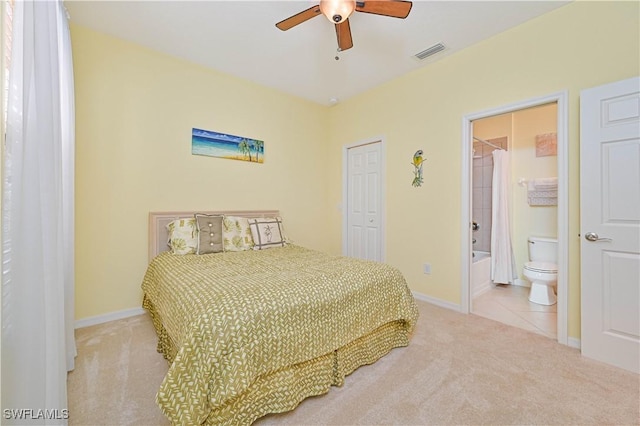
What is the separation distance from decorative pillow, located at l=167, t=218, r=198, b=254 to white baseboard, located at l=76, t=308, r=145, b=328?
734 mm

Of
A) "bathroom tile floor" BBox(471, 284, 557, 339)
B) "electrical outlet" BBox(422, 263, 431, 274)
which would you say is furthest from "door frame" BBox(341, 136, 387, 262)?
"bathroom tile floor" BBox(471, 284, 557, 339)

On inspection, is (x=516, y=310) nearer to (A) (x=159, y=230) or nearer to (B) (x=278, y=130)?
(B) (x=278, y=130)

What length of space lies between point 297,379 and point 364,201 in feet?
9.20

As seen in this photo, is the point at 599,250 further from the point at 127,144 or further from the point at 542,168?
the point at 127,144

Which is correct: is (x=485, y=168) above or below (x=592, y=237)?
above

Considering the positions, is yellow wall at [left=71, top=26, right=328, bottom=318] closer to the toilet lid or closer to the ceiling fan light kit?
the ceiling fan light kit

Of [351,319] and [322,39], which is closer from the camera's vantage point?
[351,319]

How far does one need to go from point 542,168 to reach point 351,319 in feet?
11.7

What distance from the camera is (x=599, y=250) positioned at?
1.95m

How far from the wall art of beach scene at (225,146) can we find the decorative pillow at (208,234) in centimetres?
83

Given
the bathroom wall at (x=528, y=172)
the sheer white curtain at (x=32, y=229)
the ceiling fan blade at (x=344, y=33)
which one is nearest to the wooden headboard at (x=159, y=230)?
the sheer white curtain at (x=32, y=229)

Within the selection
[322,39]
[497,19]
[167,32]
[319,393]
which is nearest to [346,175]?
[322,39]

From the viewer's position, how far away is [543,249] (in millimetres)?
3398

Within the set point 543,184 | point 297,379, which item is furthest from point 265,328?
point 543,184
